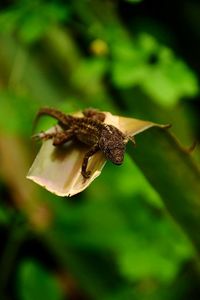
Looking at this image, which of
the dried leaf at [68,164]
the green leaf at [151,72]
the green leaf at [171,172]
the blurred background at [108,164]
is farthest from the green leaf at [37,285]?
the dried leaf at [68,164]

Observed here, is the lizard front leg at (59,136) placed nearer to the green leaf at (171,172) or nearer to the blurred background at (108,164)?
the green leaf at (171,172)

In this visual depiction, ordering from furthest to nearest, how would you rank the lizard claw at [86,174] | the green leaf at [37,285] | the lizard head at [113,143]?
the green leaf at [37,285]
the lizard head at [113,143]
the lizard claw at [86,174]

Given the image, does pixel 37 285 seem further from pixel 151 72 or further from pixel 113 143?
pixel 113 143

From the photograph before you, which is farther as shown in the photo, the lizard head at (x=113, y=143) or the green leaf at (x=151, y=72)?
the green leaf at (x=151, y=72)

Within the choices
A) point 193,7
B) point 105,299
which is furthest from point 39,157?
point 193,7

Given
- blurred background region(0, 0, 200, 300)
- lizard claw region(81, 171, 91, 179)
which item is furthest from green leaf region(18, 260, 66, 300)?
lizard claw region(81, 171, 91, 179)

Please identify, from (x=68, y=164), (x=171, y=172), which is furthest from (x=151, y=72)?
(x=68, y=164)

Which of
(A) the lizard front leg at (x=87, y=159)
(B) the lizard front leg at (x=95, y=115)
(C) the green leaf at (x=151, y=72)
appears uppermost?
(C) the green leaf at (x=151, y=72)
